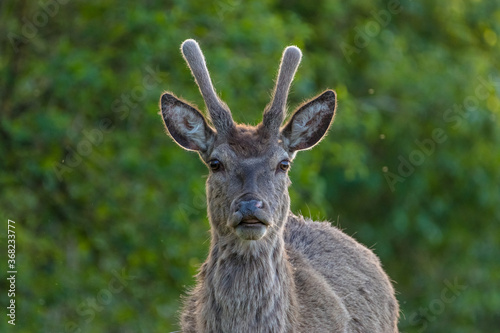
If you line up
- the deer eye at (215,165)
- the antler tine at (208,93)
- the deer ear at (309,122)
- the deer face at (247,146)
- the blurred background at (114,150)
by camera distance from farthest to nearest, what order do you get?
the blurred background at (114,150) → the deer ear at (309,122) → the antler tine at (208,93) → the deer eye at (215,165) → the deer face at (247,146)

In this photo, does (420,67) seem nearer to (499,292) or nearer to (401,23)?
(401,23)

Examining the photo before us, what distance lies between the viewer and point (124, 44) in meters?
13.5

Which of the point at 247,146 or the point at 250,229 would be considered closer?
the point at 250,229

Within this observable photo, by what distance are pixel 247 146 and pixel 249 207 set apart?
2.05 ft

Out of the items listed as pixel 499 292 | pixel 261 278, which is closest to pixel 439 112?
pixel 499 292

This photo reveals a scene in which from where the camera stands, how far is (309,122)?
780 centimetres

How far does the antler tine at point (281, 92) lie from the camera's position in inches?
297

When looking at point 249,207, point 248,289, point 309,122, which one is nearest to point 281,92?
point 309,122

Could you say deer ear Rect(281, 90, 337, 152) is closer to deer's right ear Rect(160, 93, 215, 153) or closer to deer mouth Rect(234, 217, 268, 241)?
deer's right ear Rect(160, 93, 215, 153)

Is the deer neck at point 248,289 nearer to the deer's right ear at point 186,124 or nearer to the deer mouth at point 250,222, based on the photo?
the deer mouth at point 250,222

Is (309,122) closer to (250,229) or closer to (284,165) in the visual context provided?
(284,165)

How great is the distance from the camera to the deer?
7.04 m

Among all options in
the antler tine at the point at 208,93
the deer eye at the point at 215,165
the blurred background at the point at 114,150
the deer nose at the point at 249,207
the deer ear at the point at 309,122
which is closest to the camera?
the deer nose at the point at 249,207

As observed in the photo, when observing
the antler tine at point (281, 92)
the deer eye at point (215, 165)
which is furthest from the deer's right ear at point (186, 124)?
the antler tine at point (281, 92)
